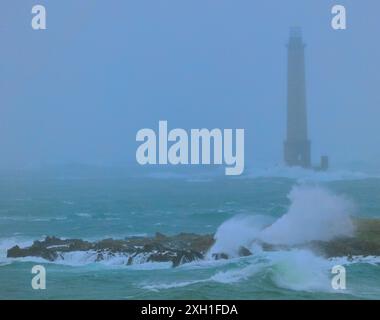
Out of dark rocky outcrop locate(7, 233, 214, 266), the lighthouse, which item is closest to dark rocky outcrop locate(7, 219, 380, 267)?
dark rocky outcrop locate(7, 233, 214, 266)

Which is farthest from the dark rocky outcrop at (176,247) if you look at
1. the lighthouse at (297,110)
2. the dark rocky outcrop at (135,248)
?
the lighthouse at (297,110)

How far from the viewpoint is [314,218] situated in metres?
6.93

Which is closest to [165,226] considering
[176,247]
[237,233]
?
[176,247]

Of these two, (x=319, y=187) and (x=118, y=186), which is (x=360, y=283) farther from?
(x=118, y=186)

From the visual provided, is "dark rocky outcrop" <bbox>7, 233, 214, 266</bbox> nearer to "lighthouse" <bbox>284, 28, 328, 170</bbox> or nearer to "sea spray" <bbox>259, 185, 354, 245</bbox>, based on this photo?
"sea spray" <bbox>259, 185, 354, 245</bbox>

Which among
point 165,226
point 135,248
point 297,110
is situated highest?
point 297,110

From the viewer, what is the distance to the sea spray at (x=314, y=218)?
6.92 metres

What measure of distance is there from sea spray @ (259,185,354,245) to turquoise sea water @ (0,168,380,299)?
4cm

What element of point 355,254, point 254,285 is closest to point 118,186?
point 254,285

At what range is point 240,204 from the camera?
22.7ft

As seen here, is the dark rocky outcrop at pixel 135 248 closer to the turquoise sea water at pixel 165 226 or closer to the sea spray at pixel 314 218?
the turquoise sea water at pixel 165 226

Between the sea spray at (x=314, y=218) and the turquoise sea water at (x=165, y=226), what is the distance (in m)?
0.04

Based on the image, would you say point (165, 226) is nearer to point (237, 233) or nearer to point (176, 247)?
point (176, 247)

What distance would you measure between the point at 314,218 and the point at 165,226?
0.82 metres
